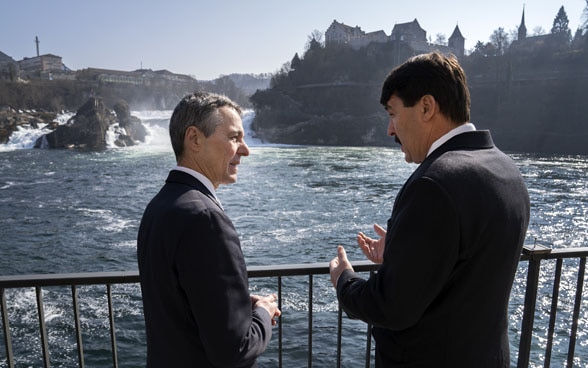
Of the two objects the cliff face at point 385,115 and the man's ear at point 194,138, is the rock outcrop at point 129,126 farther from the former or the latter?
the man's ear at point 194,138

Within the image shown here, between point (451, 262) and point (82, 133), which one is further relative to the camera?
point (82, 133)

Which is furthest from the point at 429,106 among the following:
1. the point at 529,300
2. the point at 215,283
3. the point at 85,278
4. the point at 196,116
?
the point at 85,278

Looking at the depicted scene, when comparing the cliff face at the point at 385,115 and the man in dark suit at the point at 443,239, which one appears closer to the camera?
the man in dark suit at the point at 443,239

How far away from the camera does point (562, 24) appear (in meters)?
74.9

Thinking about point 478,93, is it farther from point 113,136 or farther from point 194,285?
point 194,285

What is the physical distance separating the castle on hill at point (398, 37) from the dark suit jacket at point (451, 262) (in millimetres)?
89403

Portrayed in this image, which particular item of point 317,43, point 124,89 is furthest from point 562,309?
point 124,89

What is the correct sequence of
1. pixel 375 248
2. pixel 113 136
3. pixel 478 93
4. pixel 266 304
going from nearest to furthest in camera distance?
1. pixel 266 304
2. pixel 375 248
3. pixel 113 136
4. pixel 478 93

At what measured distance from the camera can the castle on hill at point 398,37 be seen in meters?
88.0

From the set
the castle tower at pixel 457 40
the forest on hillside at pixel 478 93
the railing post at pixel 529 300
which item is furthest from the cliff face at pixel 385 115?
the railing post at pixel 529 300

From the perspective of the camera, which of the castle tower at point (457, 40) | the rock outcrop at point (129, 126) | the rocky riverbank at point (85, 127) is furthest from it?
the castle tower at point (457, 40)

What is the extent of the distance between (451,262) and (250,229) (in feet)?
52.3

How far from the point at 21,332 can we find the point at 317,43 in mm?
86855

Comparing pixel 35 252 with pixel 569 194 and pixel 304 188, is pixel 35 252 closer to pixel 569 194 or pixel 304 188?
pixel 304 188
